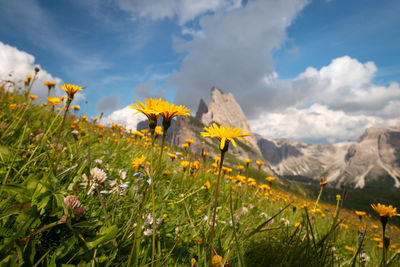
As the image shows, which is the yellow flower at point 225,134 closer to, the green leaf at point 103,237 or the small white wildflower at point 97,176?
the green leaf at point 103,237

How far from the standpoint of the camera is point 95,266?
1455mm

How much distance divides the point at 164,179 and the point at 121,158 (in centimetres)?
116

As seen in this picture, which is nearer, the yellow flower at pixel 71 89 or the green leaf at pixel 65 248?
the green leaf at pixel 65 248

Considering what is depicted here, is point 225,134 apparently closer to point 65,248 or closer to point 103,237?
point 103,237

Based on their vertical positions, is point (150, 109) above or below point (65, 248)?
above

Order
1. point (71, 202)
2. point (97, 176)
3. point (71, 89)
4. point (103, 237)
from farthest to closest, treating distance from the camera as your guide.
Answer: point (71, 89) → point (97, 176) → point (71, 202) → point (103, 237)

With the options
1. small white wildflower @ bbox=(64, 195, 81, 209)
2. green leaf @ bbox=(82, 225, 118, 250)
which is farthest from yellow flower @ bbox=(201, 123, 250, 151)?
small white wildflower @ bbox=(64, 195, 81, 209)

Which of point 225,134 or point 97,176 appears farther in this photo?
point 97,176

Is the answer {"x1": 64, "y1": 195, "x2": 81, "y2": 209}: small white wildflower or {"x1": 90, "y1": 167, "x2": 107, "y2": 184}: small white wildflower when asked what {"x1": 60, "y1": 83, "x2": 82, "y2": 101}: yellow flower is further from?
{"x1": 64, "y1": 195, "x2": 81, "y2": 209}: small white wildflower

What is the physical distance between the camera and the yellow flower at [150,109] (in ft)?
4.77

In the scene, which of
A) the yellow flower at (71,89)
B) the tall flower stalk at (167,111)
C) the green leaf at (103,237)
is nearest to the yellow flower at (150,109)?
the tall flower stalk at (167,111)

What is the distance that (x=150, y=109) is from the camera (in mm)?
1524

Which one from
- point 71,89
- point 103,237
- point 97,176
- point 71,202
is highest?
point 71,89

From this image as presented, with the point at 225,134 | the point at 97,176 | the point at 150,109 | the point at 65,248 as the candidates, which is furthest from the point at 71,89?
the point at 225,134
